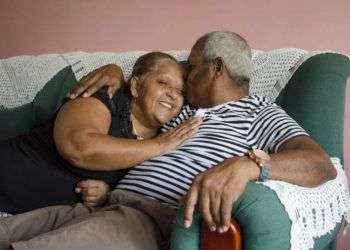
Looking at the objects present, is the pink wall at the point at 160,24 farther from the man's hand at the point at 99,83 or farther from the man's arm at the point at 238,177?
the man's arm at the point at 238,177

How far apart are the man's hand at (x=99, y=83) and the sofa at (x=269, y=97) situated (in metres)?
0.29

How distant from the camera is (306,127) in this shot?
1.53 meters

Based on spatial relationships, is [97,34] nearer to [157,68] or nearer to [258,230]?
[157,68]

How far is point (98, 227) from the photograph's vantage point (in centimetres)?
110

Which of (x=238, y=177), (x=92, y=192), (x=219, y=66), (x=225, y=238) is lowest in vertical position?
(x=92, y=192)

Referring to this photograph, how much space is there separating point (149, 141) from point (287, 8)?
1.01 meters

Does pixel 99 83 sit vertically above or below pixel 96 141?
above

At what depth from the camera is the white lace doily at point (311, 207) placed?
3.40 feet

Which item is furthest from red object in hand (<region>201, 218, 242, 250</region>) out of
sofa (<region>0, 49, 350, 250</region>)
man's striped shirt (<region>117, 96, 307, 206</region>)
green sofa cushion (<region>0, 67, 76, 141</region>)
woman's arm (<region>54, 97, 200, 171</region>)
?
green sofa cushion (<region>0, 67, 76, 141</region>)

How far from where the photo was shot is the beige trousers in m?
1.06

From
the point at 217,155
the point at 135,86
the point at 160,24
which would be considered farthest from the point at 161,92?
the point at 160,24

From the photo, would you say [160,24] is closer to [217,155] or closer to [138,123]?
[138,123]

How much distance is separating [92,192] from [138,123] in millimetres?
303

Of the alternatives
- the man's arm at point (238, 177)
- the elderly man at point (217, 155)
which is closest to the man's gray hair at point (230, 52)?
the elderly man at point (217, 155)
